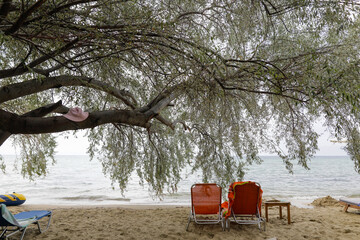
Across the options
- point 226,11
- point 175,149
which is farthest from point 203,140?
point 226,11

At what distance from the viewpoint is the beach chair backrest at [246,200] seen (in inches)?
241

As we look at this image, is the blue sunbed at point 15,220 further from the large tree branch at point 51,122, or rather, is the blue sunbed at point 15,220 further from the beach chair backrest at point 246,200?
the beach chair backrest at point 246,200

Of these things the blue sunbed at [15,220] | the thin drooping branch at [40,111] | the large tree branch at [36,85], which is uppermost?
the large tree branch at [36,85]

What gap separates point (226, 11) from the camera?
→ 5145 mm

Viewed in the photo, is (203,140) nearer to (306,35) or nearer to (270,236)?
(270,236)

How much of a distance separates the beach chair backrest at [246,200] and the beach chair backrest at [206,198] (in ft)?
1.45

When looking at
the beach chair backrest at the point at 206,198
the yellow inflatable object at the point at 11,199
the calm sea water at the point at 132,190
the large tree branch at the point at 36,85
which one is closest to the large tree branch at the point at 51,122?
the large tree branch at the point at 36,85

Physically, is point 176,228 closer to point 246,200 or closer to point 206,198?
point 206,198

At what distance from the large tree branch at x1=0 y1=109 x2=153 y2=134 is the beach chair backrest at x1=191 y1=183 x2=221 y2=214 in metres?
Answer: 2.66

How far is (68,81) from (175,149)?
13.3 ft

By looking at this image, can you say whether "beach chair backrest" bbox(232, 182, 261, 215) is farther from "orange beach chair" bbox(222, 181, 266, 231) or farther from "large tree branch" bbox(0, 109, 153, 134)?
"large tree branch" bbox(0, 109, 153, 134)

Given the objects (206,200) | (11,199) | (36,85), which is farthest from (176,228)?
(11,199)

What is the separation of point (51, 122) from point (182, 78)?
215cm

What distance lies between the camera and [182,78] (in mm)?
4594
